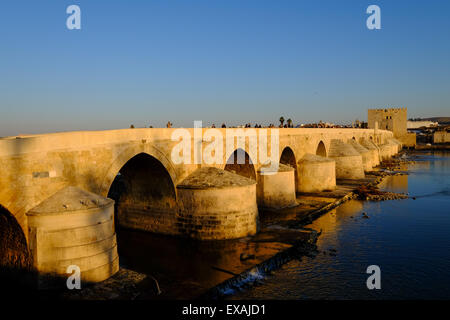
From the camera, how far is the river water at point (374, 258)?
11359 mm

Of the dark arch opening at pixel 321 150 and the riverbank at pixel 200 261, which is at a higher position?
the dark arch opening at pixel 321 150

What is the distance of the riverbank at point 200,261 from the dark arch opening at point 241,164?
320cm

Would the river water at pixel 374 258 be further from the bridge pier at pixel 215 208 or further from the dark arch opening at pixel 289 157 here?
the dark arch opening at pixel 289 157

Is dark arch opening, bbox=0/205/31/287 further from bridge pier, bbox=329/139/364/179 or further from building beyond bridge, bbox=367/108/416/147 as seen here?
building beyond bridge, bbox=367/108/416/147

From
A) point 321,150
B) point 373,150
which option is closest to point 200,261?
point 321,150

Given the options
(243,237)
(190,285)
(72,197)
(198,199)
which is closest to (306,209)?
(243,237)

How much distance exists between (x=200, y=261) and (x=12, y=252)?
570 centimetres

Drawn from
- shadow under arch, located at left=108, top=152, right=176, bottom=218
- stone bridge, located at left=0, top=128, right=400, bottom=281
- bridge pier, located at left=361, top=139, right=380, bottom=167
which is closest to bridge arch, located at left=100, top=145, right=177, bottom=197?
stone bridge, located at left=0, top=128, right=400, bottom=281

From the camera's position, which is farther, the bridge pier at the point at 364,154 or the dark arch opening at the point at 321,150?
the bridge pier at the point at 364,154

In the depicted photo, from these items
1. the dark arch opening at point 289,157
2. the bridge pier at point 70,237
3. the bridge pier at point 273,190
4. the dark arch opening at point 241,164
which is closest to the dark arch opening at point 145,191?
the bridge pier at point 70,237

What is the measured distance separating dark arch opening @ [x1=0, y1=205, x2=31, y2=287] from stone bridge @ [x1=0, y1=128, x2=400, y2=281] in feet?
0.11

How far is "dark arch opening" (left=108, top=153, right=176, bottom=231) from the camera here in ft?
51.9
